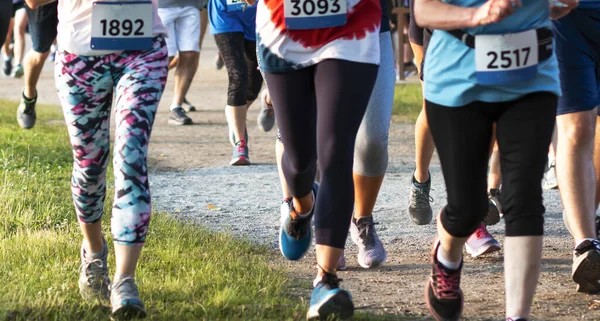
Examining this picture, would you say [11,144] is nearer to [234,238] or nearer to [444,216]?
[234,238]

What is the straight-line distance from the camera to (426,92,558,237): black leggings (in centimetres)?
369

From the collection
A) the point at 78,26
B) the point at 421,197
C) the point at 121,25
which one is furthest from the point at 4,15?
the point at 121,25

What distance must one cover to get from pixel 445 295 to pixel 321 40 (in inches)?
41.6

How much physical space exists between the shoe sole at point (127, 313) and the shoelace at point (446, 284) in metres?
1.08

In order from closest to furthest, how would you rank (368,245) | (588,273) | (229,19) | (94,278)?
(94,278) < (588,273) < (368,245) < (229,19)

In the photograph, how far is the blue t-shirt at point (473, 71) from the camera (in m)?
3.71

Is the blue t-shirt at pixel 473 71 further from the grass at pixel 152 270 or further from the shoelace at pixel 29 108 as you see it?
the shoelace at pixel 29 108

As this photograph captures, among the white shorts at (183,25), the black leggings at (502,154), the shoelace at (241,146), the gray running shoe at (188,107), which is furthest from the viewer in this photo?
the gray running shoe at (188,107)

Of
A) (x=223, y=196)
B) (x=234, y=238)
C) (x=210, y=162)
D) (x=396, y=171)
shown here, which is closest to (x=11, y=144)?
(x=210, y=162)

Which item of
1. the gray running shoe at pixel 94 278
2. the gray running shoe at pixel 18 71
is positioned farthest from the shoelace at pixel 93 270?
the gray running shoe at pixel 18 71

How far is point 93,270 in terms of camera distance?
14.5ft

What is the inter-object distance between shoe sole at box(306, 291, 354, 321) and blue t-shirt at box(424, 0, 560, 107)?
2.64 ft

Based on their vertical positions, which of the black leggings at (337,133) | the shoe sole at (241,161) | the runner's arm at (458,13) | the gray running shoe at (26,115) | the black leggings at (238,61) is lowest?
the gray running shoe at (26,115)

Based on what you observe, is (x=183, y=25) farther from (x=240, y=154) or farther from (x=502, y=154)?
(x=502, y=154)
